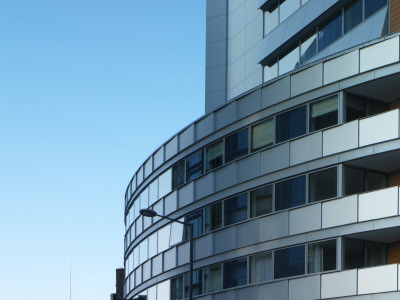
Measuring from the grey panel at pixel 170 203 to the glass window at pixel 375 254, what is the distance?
12179 mm

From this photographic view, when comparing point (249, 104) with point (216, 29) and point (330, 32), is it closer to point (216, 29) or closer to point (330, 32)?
point (330, 32)

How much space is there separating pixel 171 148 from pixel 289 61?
7.26m

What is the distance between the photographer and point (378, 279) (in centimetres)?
2795

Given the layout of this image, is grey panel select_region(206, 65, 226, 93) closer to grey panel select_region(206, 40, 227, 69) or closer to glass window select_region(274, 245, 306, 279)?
grey panel select_region(206, 40, 227, 69)

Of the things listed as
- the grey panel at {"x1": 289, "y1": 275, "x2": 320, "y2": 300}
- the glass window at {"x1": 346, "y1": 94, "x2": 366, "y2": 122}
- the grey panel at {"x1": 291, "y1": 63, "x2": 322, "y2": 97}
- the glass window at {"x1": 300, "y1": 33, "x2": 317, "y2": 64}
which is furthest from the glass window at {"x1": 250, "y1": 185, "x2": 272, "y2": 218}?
the glass window at {"x1": 300, "y1": 33, "x2": 317, "y2": 64}

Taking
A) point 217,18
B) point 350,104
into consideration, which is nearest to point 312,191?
point 350,104

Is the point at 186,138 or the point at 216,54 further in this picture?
the point at 216,54

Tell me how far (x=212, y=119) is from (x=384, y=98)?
8786mm

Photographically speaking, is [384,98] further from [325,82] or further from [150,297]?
[150,297]

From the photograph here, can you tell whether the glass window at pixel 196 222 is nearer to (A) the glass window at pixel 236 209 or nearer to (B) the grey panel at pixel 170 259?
(B) the grey panel at pixel 170 259

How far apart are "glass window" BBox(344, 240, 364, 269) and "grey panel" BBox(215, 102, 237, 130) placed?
329 inches

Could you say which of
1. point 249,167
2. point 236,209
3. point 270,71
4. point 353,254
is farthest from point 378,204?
point 270,71

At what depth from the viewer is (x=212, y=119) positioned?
37656 mm

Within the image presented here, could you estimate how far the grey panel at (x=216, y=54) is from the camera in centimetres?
4494
